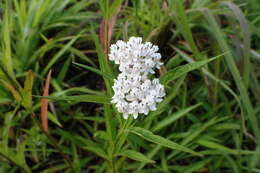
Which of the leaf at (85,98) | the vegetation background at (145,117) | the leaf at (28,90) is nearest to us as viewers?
the leaf at (85,98)

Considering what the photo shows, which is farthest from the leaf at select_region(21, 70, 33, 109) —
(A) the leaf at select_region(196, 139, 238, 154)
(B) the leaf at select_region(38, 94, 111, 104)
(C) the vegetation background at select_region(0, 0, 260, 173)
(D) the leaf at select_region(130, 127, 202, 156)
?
(A) the leaf at select_region(196, 139, 238, 154)

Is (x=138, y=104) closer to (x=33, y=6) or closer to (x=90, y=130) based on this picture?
(x=90, y=130)

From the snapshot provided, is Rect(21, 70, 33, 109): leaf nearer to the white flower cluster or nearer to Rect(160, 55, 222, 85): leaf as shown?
the white flower cluster

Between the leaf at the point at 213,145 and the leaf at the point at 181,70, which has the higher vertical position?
the leaf at the point at 181,70

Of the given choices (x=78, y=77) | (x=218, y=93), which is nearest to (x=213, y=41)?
(x=218, y=93)

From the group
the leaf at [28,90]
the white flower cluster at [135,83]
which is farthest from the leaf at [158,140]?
the leaf at [28,90]

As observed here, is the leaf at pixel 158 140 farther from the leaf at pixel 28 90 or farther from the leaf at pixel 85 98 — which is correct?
the leaf at pixel 28 90

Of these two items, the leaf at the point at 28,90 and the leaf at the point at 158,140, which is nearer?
the leaf at the point at 158,140
